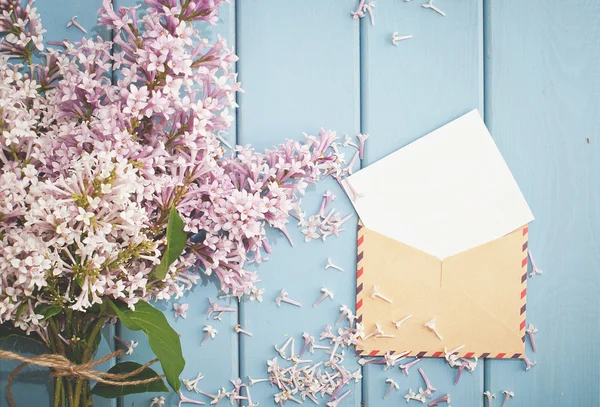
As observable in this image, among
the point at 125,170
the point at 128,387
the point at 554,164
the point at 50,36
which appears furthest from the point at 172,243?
the point at 554,164

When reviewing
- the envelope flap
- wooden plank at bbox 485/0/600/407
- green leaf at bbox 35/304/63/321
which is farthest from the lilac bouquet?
wooden plank at bbox 485/0/600/407

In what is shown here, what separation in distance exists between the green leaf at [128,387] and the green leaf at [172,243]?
0.17m

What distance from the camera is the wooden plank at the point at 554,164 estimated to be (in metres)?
0.86

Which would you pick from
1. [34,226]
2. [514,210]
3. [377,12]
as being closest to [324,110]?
[377,12]

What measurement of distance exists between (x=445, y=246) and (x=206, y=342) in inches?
15.3

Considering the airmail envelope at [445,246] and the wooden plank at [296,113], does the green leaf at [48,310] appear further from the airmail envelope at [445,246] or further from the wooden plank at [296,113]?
the airmail envelope at [445,246]

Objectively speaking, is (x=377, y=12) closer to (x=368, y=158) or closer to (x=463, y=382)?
(x=368, y=158)

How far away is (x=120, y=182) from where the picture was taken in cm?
58

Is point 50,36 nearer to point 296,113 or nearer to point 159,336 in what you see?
point 296,113

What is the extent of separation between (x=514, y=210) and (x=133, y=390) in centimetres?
61

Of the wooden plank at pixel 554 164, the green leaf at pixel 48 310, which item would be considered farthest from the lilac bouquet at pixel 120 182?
the wooden plank at pixel 554 164

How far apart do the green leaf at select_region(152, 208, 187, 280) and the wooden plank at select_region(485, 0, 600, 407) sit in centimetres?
51

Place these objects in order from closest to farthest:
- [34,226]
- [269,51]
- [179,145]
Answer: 1. [34,226]
2. [179,145]
3. [269,51]

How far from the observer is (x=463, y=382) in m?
0.87
